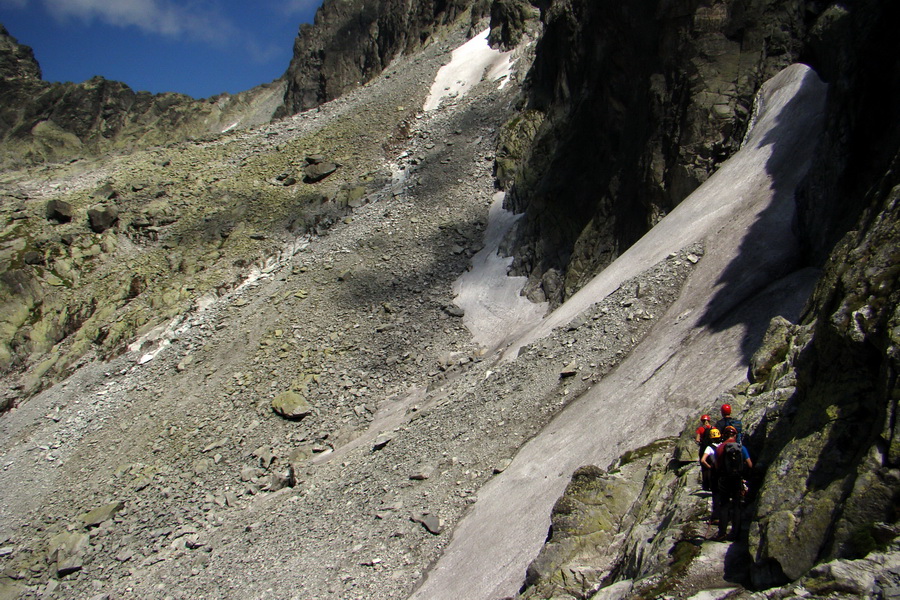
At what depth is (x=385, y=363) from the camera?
24.6m

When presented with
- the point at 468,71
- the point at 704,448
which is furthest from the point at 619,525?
the point at 468,71

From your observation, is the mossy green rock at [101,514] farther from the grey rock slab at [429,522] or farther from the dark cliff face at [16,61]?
the dark cliff face at [16,61]

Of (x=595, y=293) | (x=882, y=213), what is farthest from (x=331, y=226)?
(x=882, y=213)

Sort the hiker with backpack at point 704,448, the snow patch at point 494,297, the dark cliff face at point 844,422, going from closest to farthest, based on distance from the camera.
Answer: the dark cliff face at point 844,422
the hiker with backpack at point 704,448
the snow patch at point 494,297

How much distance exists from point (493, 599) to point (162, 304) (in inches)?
1015

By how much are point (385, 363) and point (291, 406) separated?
13.8 ft

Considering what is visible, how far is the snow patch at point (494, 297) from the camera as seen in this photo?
25.6 meters

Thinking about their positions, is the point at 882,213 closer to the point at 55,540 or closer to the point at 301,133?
the point at 55,540

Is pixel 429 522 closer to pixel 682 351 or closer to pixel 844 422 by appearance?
pixel 682 351

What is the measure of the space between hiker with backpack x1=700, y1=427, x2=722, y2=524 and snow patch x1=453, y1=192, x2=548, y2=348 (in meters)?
17.1

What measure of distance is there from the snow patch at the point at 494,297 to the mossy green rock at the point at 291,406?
25.3ft

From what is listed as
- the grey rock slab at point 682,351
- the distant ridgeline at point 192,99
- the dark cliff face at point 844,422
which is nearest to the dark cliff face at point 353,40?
the distant ridgeline at point 192,99

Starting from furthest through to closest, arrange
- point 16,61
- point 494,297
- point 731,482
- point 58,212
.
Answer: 1. point 16,61
2. point 58,212
3. point 494,297
4. point 731,482

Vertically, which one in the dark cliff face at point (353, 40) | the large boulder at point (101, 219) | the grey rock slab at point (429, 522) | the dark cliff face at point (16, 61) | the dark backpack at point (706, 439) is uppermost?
the dark cliff face at point (16, 61)
